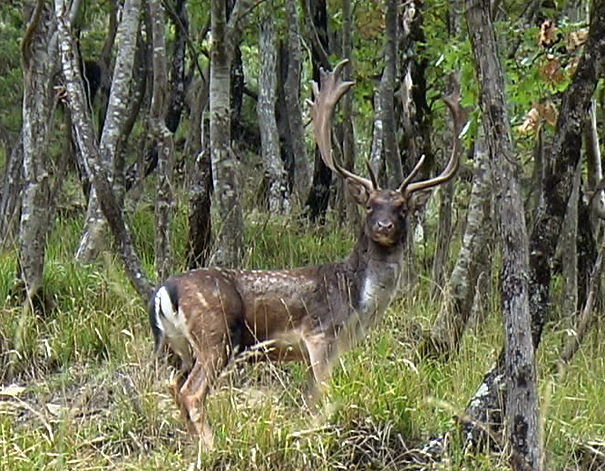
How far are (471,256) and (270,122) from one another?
761cm

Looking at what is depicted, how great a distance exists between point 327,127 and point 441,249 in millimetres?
2291

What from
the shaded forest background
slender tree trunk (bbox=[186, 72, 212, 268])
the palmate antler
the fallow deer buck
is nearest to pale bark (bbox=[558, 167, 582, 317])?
the shaded forest background

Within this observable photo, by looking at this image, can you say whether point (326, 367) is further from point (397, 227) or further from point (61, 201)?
point (61, 201)

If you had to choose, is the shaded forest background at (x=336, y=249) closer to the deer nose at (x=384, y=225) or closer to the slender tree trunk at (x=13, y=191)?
the slender tree trunk at (x=13, y=191)

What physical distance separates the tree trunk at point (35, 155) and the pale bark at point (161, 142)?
2.64 ft

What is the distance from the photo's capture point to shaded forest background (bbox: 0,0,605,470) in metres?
5.77

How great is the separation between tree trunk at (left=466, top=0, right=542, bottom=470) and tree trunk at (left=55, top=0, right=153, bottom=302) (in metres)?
3.37

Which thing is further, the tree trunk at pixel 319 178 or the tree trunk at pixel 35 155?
the tree trunk at pixel 319 178

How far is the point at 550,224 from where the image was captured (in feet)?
18.8

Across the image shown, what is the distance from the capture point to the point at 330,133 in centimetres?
811

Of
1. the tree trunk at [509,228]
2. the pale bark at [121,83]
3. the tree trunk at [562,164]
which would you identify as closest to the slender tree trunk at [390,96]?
the pale bark at [121,83]

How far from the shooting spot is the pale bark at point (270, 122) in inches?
544

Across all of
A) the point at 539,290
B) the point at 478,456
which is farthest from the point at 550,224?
the point at 478,456

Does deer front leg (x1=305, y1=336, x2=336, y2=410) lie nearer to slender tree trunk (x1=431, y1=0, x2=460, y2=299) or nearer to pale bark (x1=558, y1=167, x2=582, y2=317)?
slender tree trunk (x1=431, y1=0, x2=460, y2=299)
